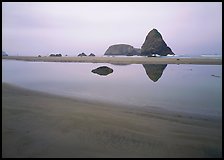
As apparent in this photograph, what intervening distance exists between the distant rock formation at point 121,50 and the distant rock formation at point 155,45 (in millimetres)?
43361

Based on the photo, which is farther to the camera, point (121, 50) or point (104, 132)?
point (121, 50)

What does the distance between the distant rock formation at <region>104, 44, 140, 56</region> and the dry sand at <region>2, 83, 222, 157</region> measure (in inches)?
4792

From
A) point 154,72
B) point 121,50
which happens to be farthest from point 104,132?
point 121,50

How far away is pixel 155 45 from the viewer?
8156cm

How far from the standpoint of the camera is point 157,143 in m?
6.09

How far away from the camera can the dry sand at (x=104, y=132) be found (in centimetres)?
559

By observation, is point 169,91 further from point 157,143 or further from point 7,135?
point 7,135

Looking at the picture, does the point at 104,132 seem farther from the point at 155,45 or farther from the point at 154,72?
the point at 155,45

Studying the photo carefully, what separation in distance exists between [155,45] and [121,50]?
57763mm

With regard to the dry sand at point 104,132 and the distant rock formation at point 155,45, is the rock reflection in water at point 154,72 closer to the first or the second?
the dry sand at point 104,132

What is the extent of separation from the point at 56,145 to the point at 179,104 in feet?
21.4

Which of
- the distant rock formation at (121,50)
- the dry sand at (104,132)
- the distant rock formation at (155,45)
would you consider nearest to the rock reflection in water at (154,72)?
the dry sand at (104,132)

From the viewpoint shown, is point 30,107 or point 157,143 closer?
point 157,143

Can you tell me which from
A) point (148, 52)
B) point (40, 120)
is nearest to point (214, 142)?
point (40, 120)
